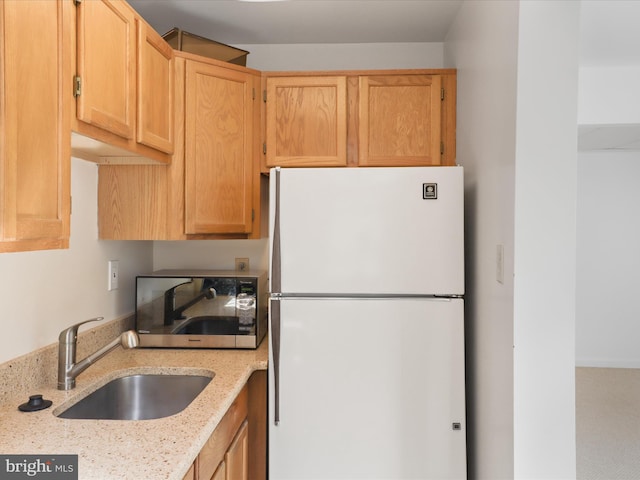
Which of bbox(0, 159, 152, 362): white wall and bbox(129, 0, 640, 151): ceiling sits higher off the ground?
bbox(129, 0, 640, 151): ceiling

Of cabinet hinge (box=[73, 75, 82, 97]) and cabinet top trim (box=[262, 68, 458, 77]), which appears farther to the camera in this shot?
cabinet top trim (box=[262, 68, 458, 77])

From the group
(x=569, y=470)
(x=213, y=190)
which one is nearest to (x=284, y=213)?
(x=213, y=190)

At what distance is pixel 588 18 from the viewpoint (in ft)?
7.91

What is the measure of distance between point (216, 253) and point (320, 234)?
0.95 m

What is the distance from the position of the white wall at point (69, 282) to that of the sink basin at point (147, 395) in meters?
0.29

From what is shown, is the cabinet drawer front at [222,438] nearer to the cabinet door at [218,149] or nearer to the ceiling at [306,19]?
the cabinet door at [218,149]

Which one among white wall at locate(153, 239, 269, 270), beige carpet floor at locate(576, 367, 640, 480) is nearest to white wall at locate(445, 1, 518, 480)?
white wall at locate(153, 239, 269, 270)

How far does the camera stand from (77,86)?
128 centimetres

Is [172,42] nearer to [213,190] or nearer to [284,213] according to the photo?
[213,190]

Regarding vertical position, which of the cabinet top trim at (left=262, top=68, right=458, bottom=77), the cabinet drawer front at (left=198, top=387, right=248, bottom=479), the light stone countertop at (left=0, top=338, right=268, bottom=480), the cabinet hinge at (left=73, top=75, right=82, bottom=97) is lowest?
the cabinet drawer front at (left=198, top=387, right=248, bottom=479)

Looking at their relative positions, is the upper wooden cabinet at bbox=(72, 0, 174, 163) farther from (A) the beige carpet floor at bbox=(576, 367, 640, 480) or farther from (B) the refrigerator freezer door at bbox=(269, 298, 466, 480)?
(A) the beige carpet floor at bbox=(576, 367, 640, 480)

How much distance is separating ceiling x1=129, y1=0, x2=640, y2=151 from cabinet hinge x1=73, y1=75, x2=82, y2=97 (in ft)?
3.32

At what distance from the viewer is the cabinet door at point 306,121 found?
86.0 inches

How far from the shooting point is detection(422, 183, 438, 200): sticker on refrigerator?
180cm
